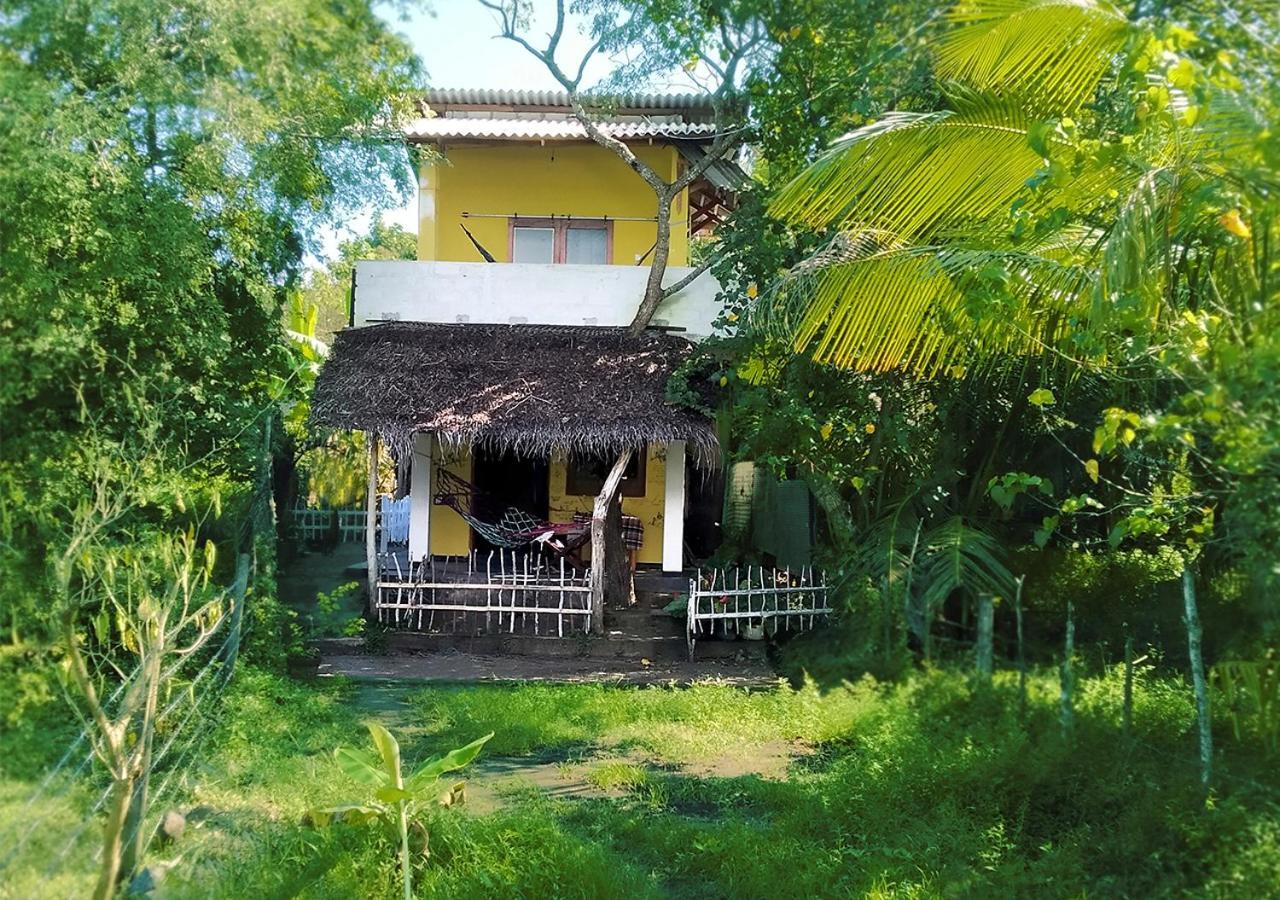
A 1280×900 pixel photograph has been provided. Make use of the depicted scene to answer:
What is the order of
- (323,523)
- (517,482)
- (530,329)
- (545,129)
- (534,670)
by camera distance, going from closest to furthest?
(534,670)
(545,129)
(530,329)
(517,482)
(323,523)

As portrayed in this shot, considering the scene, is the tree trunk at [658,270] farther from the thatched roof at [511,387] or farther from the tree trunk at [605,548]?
the tree trunk at [605,548]

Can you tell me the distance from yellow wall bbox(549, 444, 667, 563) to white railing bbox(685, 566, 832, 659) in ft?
6.91

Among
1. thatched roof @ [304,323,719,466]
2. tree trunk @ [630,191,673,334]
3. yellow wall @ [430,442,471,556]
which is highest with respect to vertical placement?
tree trunk @ [630,191,673,334]

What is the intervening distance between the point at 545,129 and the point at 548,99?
10.7 inches

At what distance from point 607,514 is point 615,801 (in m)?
3.55

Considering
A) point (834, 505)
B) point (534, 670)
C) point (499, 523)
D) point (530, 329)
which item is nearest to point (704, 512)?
point (499, 523)

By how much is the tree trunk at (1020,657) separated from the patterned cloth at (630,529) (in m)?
4.65

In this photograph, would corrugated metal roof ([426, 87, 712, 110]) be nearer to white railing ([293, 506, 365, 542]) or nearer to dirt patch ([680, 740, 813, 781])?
white railing ([293, 506, 365, 542])

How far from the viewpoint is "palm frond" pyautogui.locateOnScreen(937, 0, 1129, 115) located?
3520 mm

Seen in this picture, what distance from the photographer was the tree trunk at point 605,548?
7902 mm

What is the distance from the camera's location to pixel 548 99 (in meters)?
8.89

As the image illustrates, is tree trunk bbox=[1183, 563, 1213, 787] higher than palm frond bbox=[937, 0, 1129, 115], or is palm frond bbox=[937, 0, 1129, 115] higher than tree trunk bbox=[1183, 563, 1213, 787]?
palm frond bbox=[937, 0, 1129, 115]

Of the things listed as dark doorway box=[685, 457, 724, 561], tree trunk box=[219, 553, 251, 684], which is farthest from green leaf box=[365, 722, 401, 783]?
dark doorway box=[685, 457, 724, 561]

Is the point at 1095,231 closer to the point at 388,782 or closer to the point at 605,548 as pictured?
the point at 388,782
